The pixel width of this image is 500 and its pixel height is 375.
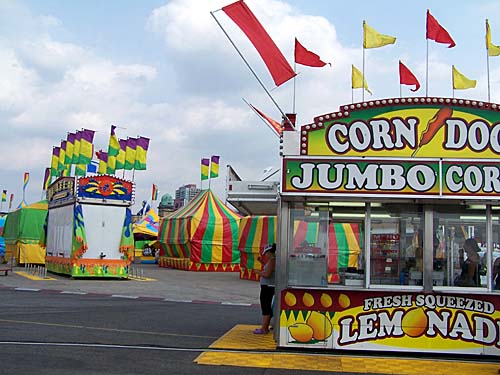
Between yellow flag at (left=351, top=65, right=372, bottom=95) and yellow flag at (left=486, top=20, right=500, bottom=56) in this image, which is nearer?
yellow flag at (left=486, top=20, right=500, bottom=56)

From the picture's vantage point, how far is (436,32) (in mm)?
10695

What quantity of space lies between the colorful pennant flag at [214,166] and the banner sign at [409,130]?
27126 mm

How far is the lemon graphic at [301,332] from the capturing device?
8914 mm

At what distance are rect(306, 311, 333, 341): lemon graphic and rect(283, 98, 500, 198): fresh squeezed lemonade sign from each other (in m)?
1.78

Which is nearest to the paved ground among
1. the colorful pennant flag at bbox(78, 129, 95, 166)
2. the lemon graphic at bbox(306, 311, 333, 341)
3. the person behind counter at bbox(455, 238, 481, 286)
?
the colorful pennant flag at bbox(78, 129, 95, 166)

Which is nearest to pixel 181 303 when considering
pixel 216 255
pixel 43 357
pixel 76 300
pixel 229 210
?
pixel 76 300

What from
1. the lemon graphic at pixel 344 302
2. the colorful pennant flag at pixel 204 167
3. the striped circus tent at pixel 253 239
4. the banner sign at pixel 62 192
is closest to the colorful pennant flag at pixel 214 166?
the colorful pennant flag at pixel 204 167

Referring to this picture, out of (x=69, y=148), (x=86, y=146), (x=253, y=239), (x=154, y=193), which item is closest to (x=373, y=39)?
(x=253, y=239)

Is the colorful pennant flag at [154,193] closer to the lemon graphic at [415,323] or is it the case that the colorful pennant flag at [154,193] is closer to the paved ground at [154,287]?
the paved ground at [154,287]

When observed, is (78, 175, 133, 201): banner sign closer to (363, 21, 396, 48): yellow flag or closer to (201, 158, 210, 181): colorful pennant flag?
(201, 158, 210, 181): colorful pennant flag

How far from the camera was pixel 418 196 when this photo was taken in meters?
8.80

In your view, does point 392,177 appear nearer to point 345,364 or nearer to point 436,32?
point 345,364

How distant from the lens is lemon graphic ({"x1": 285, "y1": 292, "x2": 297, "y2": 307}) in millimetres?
8984

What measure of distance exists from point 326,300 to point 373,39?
4.95 m
